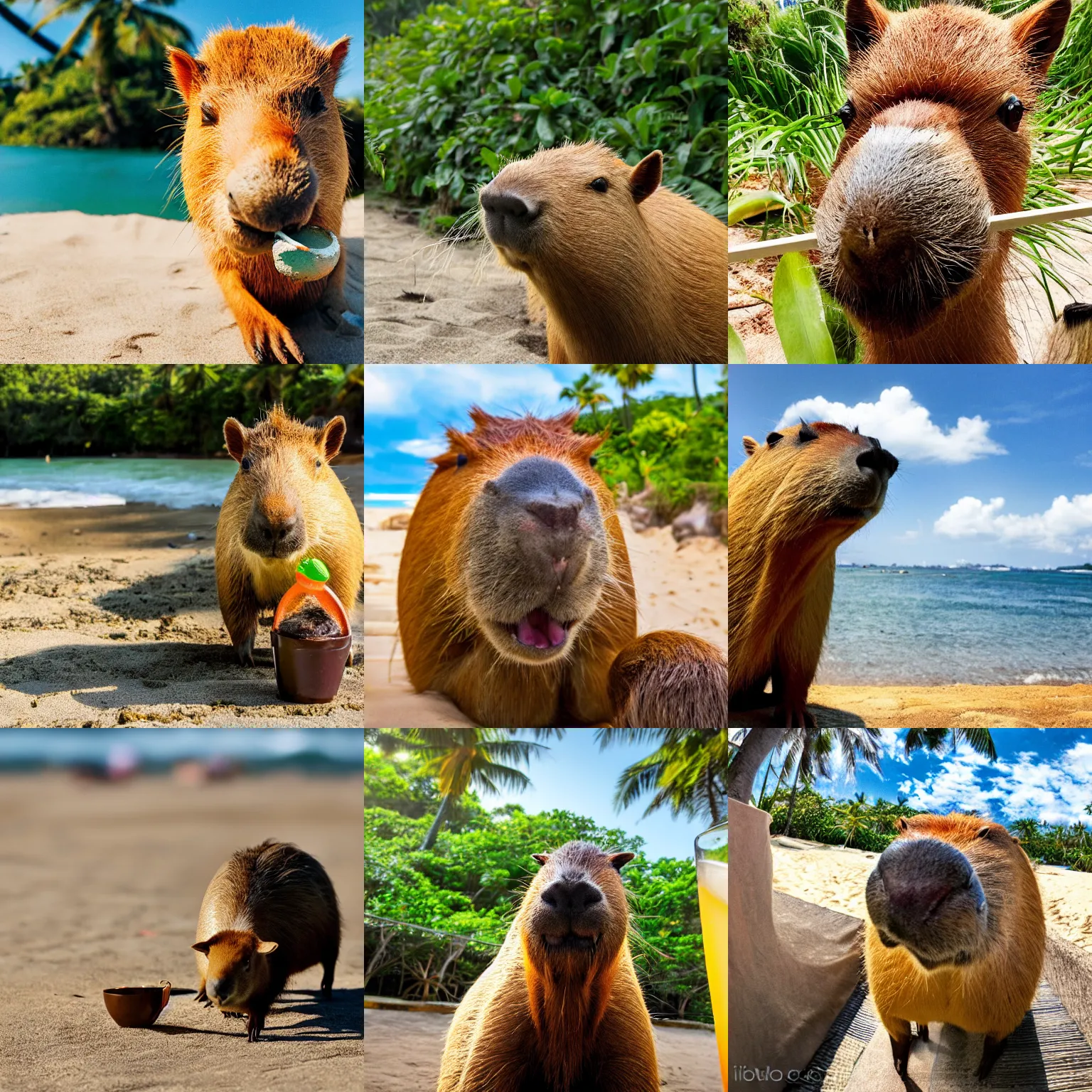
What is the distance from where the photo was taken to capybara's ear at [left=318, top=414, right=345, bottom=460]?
360cm

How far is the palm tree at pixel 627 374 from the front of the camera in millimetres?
3512

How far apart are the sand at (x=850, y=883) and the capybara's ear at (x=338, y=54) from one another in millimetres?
3033

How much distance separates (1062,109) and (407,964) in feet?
11.8

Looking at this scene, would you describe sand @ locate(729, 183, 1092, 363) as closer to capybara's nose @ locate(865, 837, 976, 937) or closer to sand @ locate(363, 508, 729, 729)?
sand @ locate(363, 508, 729, 729)

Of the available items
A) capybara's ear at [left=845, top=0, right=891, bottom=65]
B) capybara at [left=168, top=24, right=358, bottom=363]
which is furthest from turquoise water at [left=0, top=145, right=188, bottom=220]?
capybara's ear at [left=845, top=0, right=891, bottom=65]

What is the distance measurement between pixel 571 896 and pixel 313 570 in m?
1.36

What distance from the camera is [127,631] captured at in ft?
11.7

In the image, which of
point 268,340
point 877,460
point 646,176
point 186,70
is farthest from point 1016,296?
point 186,70

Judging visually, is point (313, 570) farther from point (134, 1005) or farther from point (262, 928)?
point (134, 1005)

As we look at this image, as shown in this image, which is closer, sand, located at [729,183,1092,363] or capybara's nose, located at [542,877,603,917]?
capybara's nose, located at [542,877,603,917]

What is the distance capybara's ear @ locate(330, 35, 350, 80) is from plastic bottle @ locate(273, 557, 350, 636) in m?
1.66

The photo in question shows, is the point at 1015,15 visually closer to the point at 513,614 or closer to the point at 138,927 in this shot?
the point at 513,614

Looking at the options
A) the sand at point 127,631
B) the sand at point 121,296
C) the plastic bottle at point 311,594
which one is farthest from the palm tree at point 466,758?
the sand at point 121,296

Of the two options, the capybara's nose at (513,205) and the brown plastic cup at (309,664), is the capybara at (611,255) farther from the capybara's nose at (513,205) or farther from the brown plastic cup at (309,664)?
the brown plastic cup at (309,664)
